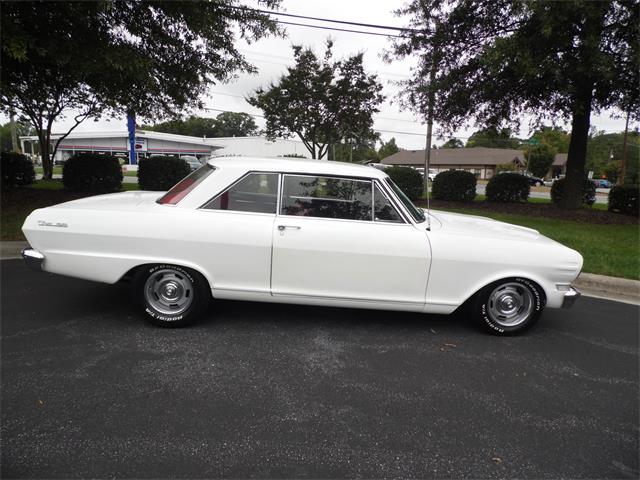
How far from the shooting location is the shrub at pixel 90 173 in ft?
37.2

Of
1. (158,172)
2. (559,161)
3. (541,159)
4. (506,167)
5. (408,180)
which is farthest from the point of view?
(559,161)

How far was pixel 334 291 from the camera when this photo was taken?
3.55 meters

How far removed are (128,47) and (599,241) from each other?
9342 millimetres

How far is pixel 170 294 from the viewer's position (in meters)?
3.58

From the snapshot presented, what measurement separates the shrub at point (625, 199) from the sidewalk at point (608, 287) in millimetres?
7906

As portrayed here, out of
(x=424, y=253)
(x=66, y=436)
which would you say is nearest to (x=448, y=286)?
(x=424, y=253)

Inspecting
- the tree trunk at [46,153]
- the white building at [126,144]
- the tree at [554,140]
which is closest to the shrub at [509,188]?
the tree trunk at [46,153]

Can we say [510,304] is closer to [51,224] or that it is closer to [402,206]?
[402,206]

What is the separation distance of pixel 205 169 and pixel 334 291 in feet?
5.45

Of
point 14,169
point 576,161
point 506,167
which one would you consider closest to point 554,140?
point 506,167

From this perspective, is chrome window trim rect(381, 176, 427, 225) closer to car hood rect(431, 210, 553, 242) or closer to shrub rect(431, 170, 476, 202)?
car hood rect(431, 210, 553, 242)

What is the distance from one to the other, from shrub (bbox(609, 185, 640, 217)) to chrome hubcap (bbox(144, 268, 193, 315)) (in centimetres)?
1284

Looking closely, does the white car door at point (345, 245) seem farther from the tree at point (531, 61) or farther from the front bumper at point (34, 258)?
the tree at point (531, 61)

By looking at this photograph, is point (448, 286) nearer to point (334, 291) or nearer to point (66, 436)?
point (334, 291)
